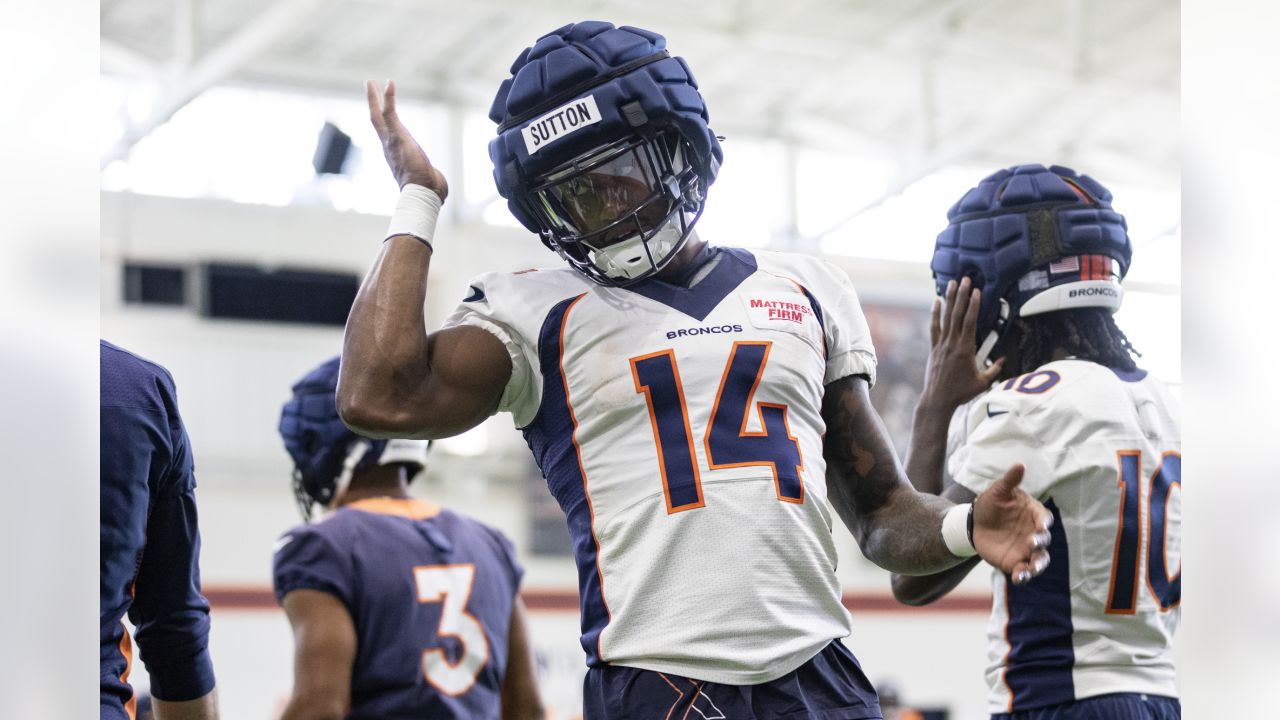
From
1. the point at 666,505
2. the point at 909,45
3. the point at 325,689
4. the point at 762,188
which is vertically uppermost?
the point at 909,45

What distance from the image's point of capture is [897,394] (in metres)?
12.6

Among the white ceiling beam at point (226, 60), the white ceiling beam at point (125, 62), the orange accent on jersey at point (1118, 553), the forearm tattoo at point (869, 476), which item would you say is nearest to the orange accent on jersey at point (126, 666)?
the forearm tattoo at point (869, 476)

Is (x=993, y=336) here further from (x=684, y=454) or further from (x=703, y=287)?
(x=684, y=454)

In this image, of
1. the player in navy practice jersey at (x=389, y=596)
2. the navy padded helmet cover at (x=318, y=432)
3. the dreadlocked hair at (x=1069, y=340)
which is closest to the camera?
the dreadlocked hair at (x=1069, y=340)

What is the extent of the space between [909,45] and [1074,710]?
1000cm

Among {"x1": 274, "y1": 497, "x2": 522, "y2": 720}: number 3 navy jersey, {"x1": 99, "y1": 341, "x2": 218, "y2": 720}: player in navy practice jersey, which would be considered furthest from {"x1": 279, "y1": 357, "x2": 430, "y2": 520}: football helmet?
{"x1": 99, "y1": 341, "x2": 218, "y2": 720}: player in navy practice jersey

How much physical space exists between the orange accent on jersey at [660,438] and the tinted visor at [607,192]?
0.21 metres

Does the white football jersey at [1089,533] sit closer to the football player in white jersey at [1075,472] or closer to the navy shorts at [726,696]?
the football player in white jersey at [1075,472]

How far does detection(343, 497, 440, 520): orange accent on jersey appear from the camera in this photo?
Result: 11.7ft

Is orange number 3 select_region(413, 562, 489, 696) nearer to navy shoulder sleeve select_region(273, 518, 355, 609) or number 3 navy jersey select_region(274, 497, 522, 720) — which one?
number 3 navy jersey select_region(274, 497, 522, 720)

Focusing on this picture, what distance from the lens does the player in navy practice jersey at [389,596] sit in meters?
3.29

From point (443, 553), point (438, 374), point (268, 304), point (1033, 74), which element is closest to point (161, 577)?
point (438, 374)

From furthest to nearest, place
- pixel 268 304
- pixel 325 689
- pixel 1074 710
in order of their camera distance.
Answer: pixel 268 304 → pixel 325 689 → pixel 1074 710

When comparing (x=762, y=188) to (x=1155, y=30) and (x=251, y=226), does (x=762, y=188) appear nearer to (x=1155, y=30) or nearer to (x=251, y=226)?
(x=1155, y=30)
